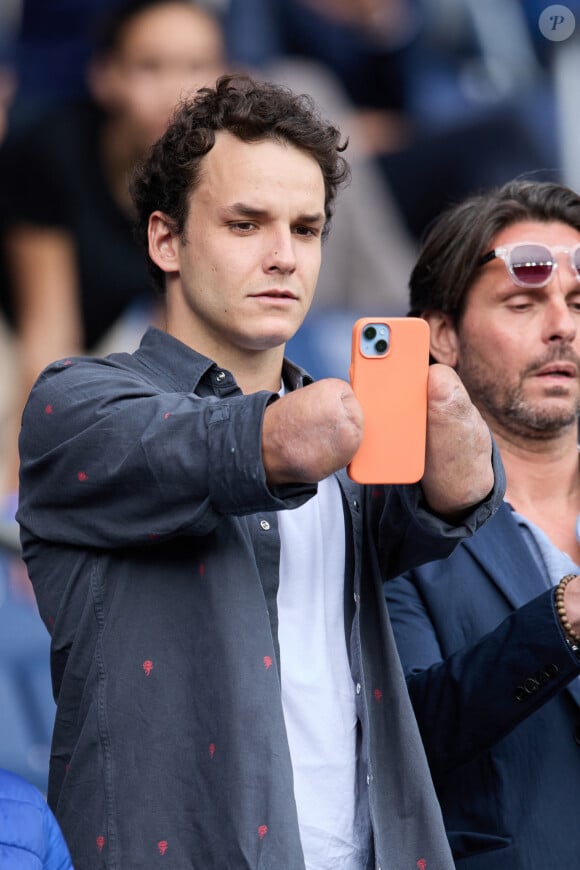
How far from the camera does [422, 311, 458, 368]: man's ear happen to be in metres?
2.64

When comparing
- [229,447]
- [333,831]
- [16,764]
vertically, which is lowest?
[16,764]

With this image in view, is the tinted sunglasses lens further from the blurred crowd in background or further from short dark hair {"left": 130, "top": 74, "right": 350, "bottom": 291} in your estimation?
the blurred crowd in background

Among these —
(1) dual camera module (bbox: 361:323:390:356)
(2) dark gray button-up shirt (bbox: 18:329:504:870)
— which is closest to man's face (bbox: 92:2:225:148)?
(2) dark gray button-up shirt (bbox: 18:329:504:870)

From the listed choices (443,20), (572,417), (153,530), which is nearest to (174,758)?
(153,530)

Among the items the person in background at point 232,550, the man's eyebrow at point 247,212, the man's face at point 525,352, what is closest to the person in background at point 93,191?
the man's face at point 525,352

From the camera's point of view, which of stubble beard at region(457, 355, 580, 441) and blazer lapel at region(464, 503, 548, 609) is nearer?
blazer lapel at region(464, 503, 548, 609)

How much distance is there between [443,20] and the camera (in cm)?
422

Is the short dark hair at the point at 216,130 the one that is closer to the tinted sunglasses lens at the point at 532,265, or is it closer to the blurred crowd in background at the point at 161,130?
the tinted sunglasses lens at the point at 532,265

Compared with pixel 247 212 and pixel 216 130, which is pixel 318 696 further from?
pixel 216 130

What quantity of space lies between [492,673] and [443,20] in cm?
273

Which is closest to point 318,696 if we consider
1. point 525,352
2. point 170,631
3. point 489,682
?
point 170,631

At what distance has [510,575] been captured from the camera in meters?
2.35

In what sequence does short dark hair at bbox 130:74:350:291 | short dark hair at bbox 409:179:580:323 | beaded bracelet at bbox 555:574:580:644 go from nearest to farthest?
short dark hair at bbox 130:74:350:291 < beaded bracelet at bbox 555:574:580:644 < short dark hair at bbox 409:179:580:323

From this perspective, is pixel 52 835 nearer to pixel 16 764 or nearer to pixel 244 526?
pixel 244 526
